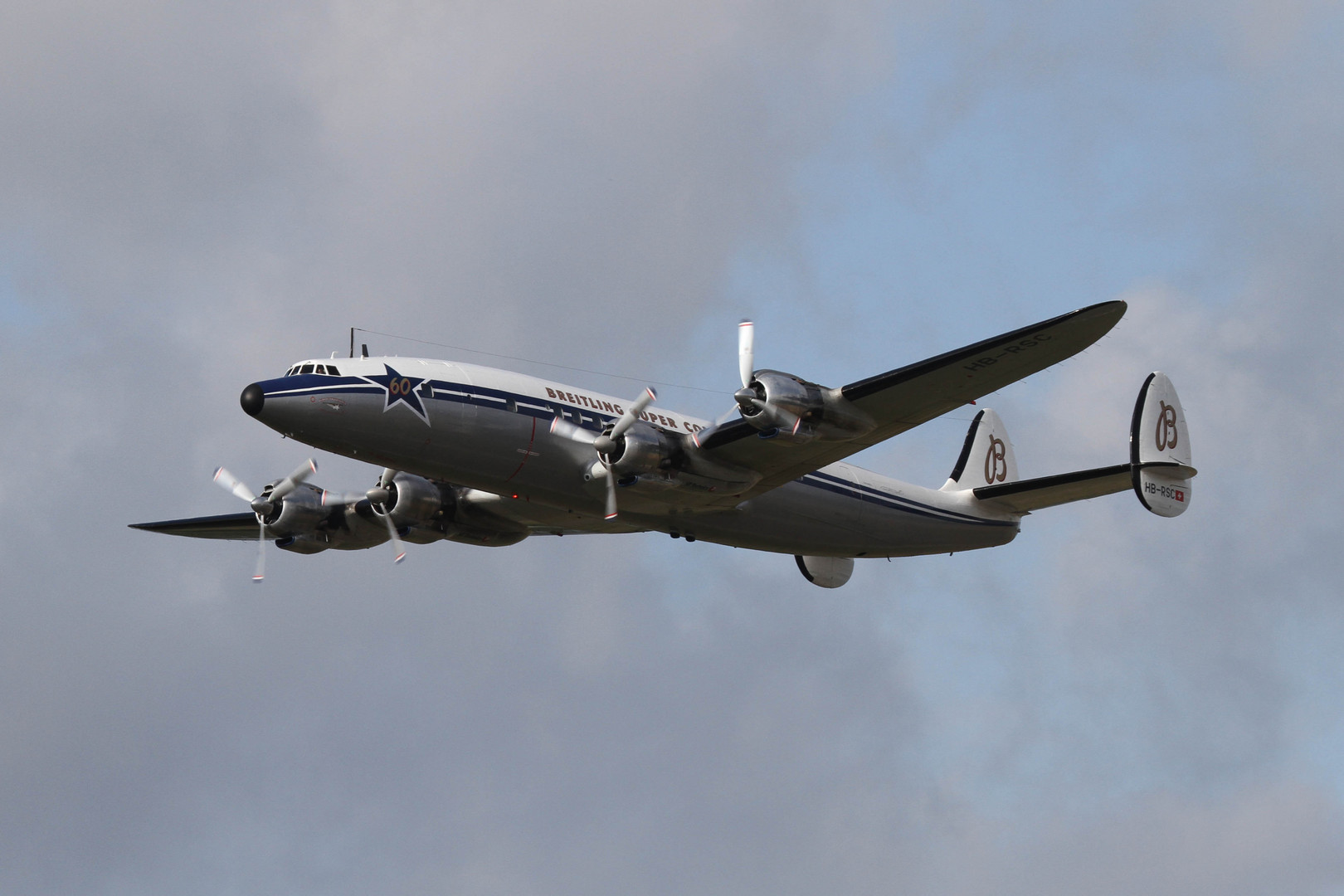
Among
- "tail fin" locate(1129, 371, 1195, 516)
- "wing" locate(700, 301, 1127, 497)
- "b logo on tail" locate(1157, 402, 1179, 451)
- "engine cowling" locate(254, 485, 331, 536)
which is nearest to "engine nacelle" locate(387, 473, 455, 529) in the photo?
"engine cowling" locate(254, 485, 331, 536)

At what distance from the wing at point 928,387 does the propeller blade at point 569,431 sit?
7.57 feet

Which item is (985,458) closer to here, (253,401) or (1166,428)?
(1166,428)

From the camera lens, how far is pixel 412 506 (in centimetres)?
3303

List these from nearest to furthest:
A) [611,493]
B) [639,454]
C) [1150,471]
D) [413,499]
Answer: [639,454]
[611,493]
[1150,471]
[413,499]

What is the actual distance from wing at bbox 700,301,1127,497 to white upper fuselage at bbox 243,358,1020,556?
1.07 metres

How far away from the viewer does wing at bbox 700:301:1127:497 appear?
84.7 feet

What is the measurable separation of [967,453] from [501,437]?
1672cm

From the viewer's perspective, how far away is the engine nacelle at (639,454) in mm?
27875

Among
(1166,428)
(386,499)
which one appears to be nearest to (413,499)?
(386,499)

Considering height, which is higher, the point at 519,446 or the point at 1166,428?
the point at 1166,428

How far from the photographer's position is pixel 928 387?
88.9 ft

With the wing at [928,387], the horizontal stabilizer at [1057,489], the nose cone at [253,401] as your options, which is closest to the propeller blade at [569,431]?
the wing at [928,387]

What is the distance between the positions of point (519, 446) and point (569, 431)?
109cm

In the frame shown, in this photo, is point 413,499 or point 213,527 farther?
point 213,527
